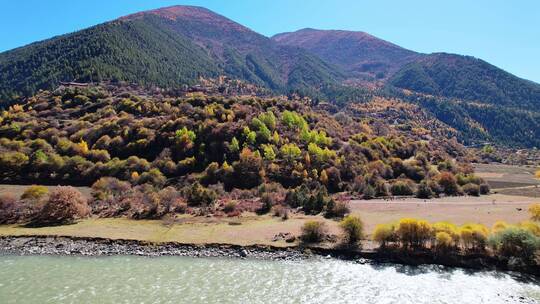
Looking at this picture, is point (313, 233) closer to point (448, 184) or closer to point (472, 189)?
point (448, 184)

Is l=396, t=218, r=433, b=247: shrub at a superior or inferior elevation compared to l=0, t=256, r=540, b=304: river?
superior

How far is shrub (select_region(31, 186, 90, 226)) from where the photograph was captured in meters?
61.5

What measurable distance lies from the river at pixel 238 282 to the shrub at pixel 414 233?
462 cm

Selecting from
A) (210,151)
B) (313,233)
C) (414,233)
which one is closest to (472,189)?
(414,233)

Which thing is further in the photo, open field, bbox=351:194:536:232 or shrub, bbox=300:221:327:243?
open field, bbox=351:194:536:232

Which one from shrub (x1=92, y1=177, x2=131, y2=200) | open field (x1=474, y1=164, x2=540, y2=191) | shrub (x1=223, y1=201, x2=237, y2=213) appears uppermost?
shrub (x1=92, y1=177, x2=131, y2=200)

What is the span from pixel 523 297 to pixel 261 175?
62.6 metres

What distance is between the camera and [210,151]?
103 metres

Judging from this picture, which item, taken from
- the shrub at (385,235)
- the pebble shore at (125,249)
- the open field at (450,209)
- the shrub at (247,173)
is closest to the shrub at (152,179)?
the shrub at (247,173)

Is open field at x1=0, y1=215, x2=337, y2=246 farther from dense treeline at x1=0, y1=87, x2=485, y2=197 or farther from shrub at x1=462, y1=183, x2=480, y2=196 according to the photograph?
shrub at x1=462, y1=183, x2=480, y2=196

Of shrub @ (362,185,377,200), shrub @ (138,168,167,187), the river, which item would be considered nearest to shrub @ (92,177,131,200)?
shrub @ (138,168,167,187)

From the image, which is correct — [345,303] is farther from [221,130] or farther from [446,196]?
[221,130]

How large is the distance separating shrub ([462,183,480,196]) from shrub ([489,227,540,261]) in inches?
1940

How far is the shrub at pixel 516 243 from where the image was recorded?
147 feet
